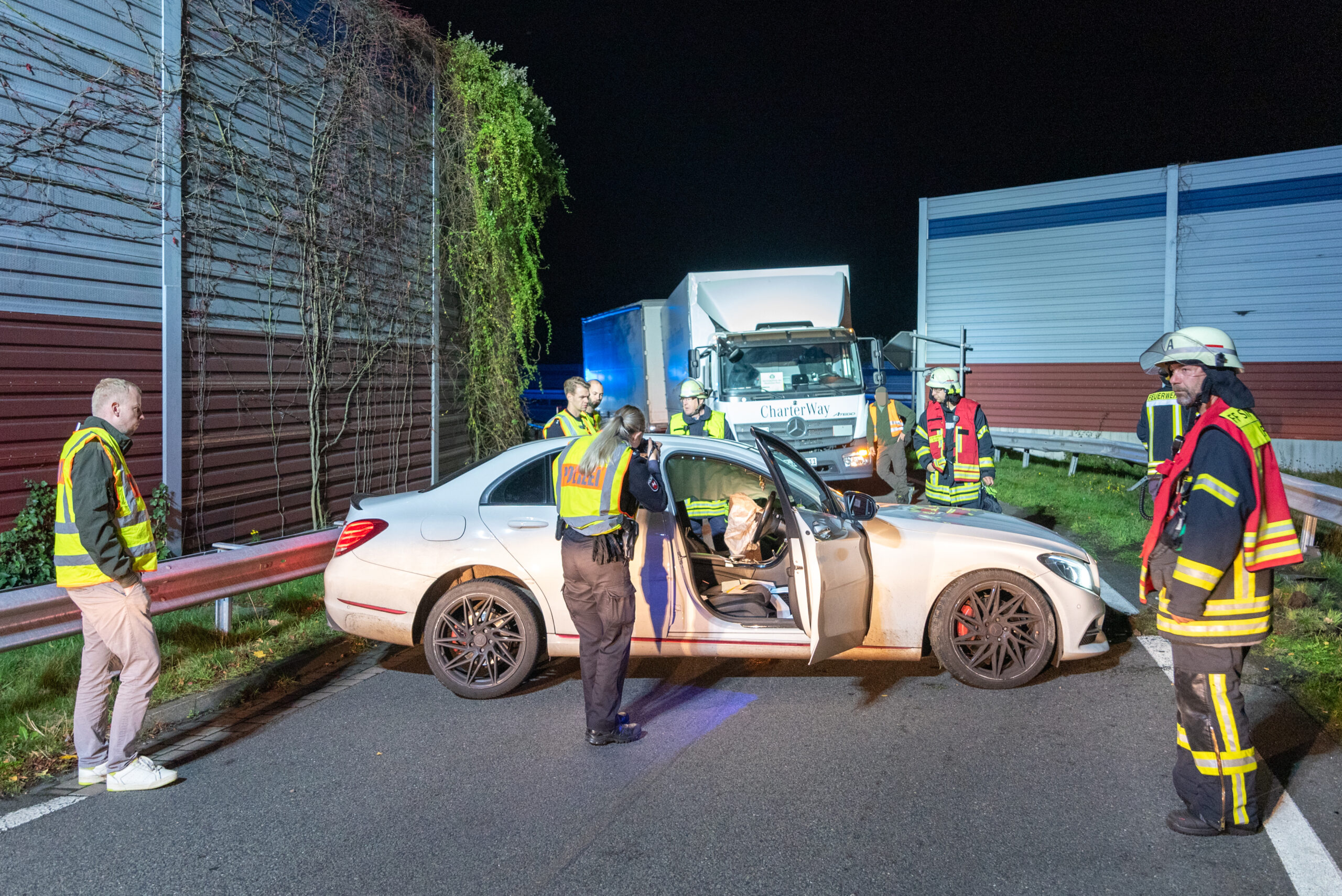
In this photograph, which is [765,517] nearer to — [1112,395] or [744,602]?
[744,602]

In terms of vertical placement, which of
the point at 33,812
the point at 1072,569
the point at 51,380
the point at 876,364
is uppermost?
the point at 876,364

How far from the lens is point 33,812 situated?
387 cm

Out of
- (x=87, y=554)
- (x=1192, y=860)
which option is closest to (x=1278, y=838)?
(x=1192, y=860)

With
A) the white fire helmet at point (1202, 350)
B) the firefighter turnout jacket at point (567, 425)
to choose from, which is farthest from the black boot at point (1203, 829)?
the firefighter turnout jacket at point (567, 425)

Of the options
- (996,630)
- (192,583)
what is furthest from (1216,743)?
(192,583)

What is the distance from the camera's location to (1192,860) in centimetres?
338

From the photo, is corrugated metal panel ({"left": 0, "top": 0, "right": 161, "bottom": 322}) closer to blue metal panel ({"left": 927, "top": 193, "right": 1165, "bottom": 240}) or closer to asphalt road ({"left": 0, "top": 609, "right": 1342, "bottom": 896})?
asphalt road ({"left": 0, "top": 609, "right": 1342, "bottom": 896})

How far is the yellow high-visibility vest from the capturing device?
4.03 metres

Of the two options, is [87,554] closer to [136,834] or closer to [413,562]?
[136,834]

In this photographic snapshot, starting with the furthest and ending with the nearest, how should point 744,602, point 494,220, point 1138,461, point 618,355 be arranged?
1. point 618,355
2. point 1138,461
3. point 494,220
4. point 744,602

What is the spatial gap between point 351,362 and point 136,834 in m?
7.40

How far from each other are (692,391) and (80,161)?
5.47 m

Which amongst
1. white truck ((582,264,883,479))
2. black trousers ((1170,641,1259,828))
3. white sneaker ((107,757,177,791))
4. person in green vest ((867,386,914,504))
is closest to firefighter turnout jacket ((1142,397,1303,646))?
black trousers ((1170,641,1259,828))

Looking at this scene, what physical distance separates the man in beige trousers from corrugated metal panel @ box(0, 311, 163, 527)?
2.80 meters
